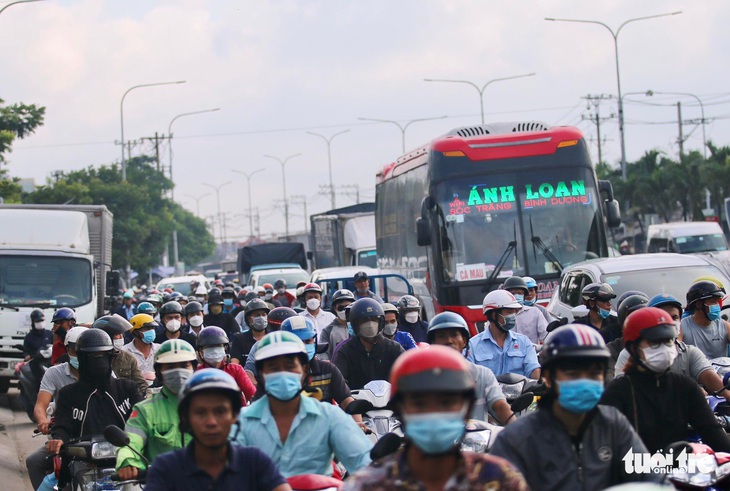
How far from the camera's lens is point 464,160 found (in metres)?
18.5

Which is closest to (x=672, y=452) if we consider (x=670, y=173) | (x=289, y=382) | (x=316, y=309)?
(x=289, y=382)

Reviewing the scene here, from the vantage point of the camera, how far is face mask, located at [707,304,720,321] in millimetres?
9656

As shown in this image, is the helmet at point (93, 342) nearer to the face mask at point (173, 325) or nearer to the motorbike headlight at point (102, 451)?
the motorbike headlight at point (102, 451)

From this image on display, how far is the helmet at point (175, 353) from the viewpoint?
7.01 m

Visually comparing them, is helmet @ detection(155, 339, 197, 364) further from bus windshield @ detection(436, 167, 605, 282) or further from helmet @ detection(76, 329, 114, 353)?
bus windshield @ detection(436, 167, 605, 282)

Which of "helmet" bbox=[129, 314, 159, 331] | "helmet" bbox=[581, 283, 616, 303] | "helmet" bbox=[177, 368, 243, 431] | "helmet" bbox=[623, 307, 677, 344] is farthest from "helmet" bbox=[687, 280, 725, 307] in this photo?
"helmet" bbox=[177, 368, 243, 431]

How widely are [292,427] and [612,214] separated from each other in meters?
13.3

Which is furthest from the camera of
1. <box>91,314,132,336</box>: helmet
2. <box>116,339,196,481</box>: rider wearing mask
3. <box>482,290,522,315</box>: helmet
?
<box>91,314,132,336</box>: helmet

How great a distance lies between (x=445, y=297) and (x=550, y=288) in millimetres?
1616

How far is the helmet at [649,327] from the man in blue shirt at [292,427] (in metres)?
1.46

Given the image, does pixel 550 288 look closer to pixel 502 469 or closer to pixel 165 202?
pixel 502 469

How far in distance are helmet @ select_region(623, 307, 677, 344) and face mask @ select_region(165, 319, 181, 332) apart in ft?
24.7

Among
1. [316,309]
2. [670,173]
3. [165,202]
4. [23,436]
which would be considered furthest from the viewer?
[165,202]

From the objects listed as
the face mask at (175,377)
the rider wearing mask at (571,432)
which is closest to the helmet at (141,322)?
the face mask at (175,377)
